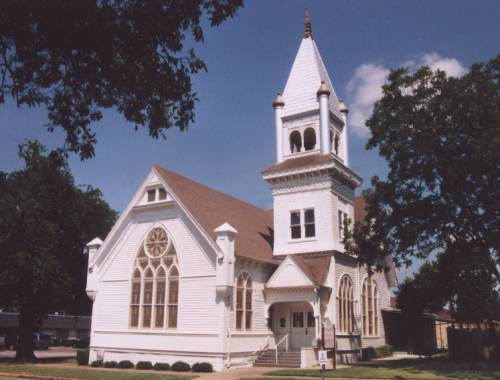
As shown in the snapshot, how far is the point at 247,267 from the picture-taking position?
102 ft

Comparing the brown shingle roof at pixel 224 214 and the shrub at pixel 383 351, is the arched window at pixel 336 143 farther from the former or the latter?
the shrub at pixel 383 351

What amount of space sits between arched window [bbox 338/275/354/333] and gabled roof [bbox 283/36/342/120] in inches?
A: 470

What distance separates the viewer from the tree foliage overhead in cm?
2748

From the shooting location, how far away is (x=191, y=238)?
3078 cm

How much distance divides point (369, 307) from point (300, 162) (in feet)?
38.9

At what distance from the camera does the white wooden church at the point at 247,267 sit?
2931 cm

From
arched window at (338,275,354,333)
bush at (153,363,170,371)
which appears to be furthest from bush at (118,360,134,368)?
arched window at (338,275,354,333)

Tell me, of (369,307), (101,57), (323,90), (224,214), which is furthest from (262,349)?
(101,57)

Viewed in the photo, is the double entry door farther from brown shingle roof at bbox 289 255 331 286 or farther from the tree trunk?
the tree trunk

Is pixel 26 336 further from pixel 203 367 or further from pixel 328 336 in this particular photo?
pixel 328 336

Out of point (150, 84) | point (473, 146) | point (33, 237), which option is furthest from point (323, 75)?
point (150, 84)

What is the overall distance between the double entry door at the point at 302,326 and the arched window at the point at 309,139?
11.6 m

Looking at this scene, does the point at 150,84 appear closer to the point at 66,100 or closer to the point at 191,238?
the point at 66,100

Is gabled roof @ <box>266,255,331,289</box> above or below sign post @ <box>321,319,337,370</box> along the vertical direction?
above
